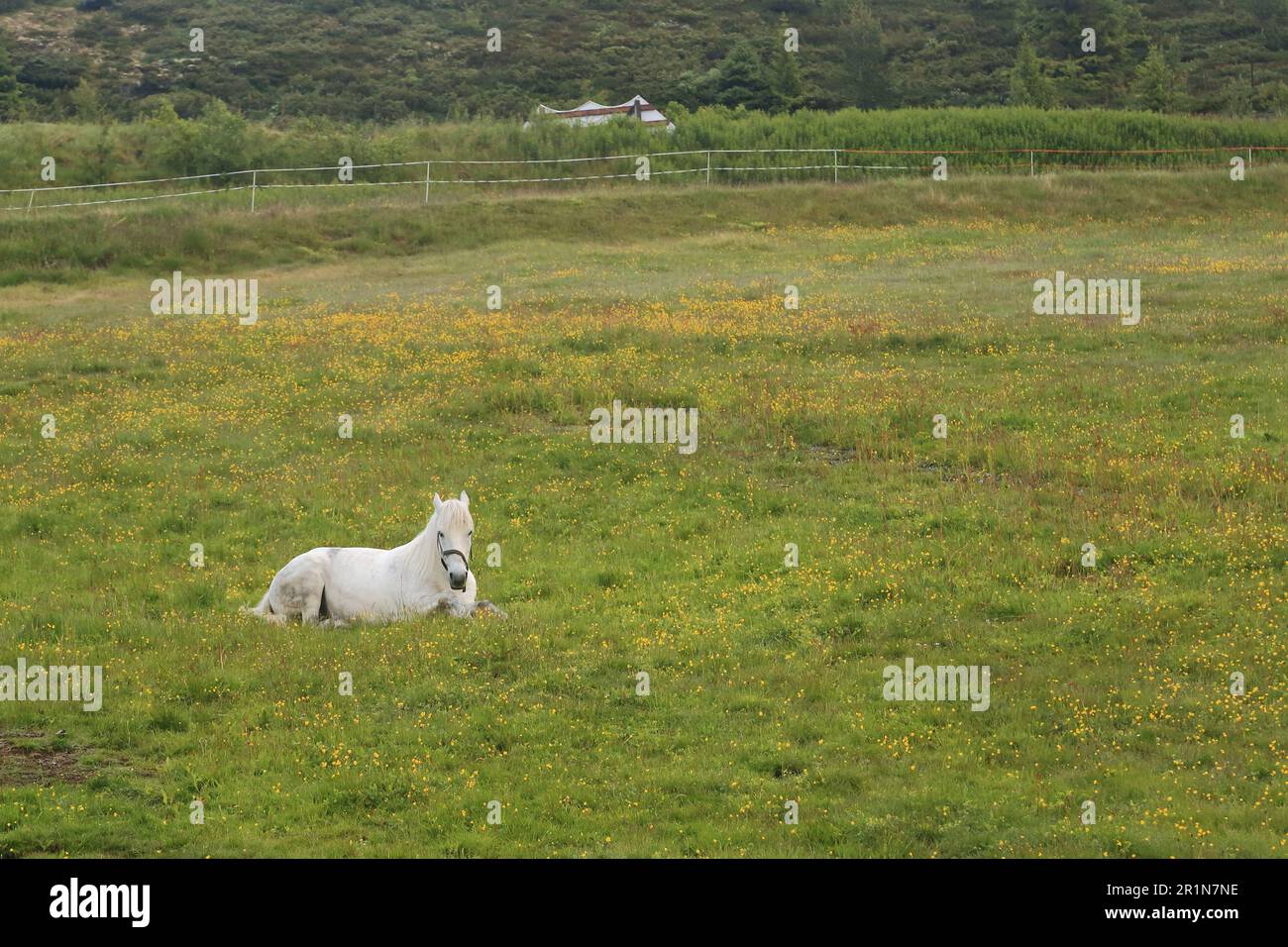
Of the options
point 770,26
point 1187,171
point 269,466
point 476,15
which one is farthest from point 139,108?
point 269,466

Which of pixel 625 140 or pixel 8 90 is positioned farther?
pixel 8 90

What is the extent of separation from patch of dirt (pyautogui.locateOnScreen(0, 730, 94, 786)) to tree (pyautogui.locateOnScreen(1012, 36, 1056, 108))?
72.4m

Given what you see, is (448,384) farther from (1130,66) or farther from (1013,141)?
(1130,66)

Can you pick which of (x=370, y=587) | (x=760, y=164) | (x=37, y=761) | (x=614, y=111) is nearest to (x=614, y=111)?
(x=614, y=111)

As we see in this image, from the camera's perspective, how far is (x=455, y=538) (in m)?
17.2

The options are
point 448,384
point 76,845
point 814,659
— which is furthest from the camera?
point 448,384

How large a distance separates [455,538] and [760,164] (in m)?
43.0

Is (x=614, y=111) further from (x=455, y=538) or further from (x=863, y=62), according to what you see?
(x=455, y=538)

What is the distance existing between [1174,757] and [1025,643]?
130 inches

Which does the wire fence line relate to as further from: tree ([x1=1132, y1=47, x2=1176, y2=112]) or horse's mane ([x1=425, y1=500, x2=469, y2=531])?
horse's mane ([x1=425, y1=500, x2=469, y2=531])

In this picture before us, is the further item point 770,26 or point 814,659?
point 770,26

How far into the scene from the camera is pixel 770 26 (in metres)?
104

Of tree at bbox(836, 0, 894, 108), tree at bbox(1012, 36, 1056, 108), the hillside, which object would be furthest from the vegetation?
tree at bbox(836, 0, 894, 108)

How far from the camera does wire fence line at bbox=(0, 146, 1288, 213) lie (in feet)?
184
